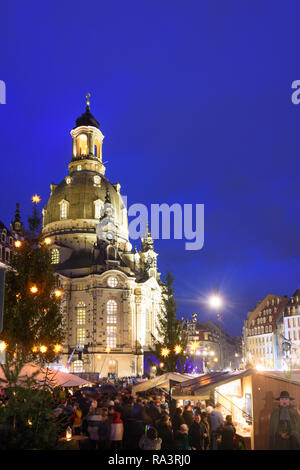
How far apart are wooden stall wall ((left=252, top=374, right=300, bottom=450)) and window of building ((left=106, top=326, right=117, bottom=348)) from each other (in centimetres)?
6221

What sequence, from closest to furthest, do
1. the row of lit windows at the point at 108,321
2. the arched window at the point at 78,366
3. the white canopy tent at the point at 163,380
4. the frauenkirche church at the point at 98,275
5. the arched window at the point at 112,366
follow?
1. the white canopy tent at the point at 163,380
2. the arched window at the point at 78,366
3. the arched window at the point at 112,366
4. the frauenkirche church at the point at 98,275
5. the row of lit windows at the point at 108,321

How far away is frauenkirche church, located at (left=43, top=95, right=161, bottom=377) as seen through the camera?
239 feet

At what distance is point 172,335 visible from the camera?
3653 cm

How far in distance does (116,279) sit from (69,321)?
9.75 m

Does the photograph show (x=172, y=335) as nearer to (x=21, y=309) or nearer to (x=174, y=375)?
(x=174, y=375)

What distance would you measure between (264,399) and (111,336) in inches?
2493

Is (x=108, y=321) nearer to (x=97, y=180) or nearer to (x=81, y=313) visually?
(x=81, y=313)

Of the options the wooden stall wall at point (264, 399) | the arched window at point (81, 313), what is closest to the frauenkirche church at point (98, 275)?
the arched window at point (81, 313)

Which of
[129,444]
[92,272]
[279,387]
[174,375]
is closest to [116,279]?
[92,272]

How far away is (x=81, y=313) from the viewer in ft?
246

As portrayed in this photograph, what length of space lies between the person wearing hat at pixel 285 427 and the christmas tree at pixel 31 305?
1527cm

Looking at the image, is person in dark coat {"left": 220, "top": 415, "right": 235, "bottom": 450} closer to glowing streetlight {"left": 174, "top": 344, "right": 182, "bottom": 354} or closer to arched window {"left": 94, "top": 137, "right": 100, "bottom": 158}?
glowing streetlight {"left": 174, "top": 344, "right": 182, "bottom": 354}

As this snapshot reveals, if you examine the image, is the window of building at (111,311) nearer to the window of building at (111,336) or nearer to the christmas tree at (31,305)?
the window of building at (111,336)

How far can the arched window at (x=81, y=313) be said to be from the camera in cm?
7488
